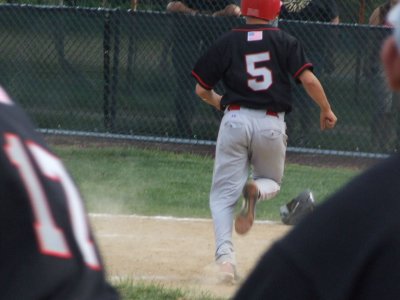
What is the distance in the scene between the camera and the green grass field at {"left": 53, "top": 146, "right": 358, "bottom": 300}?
30.2 ft

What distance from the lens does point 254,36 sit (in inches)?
268

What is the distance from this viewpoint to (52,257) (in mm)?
1847

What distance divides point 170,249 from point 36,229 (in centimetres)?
568

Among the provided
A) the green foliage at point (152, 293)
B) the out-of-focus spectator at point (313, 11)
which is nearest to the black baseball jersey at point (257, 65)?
the green foliage at point (152, 293)

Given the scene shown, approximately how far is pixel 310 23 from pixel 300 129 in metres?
1.04

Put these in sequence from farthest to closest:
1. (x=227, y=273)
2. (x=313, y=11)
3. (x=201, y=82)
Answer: (x=313, y=11), (x=201, y=82), (x=227, y=273)

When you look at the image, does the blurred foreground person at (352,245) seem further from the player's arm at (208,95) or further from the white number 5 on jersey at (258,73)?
the player's arm at (208,95)

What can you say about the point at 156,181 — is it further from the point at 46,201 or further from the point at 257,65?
the point at 46,201

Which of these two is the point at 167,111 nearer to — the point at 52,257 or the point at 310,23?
the point at 310,23

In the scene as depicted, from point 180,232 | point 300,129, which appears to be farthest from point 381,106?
point 180,232

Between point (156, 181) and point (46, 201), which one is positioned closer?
point (46, 201)

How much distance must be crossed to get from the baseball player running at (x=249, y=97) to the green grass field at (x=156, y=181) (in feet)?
6.57

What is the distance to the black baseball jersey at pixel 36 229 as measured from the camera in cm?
182

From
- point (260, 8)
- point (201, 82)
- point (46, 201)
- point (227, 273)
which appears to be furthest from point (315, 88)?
point (46, 201)
